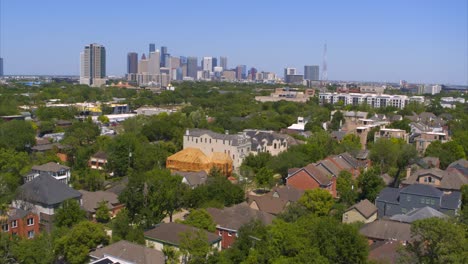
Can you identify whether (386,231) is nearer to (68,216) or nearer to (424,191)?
(424,191)

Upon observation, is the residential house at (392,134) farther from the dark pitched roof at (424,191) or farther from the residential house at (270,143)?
the dark pitched roof at (424,191)

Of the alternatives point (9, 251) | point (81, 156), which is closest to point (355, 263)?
point (9, 251)

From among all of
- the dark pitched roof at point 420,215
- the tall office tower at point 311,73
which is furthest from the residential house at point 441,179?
the tall office tower at point 311,73

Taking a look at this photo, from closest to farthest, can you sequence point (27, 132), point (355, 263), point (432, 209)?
point (355, 263) < point (432, 209) < point (27, 132)

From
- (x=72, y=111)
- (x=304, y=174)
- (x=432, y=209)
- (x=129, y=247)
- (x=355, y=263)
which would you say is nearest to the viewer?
(x=355, y=263)

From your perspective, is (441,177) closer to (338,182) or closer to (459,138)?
(338,182)

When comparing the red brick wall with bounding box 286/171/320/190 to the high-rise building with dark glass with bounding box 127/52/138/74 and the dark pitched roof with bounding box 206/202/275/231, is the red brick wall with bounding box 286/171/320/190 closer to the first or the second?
the dark pitched roof with bounding box 206/202/275/231
